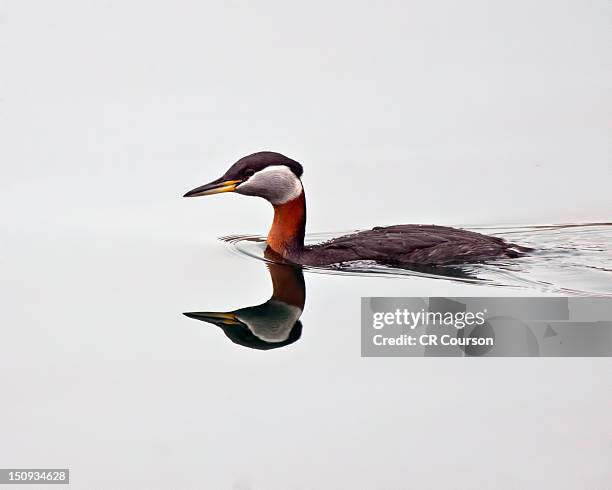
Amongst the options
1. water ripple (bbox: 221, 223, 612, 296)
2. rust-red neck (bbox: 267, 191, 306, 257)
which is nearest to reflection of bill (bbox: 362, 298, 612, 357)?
water ripple (bbox: 221, 223, 612, 296)

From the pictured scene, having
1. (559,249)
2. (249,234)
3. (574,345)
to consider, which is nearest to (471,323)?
(574,345)

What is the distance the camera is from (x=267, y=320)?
1020cm

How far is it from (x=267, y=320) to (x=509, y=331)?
194 cm

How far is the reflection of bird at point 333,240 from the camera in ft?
38.3

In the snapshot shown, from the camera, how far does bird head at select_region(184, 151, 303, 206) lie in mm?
12109

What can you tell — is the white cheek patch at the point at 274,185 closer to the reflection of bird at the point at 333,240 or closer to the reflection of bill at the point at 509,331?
the reflection of bird at the point at 333,240

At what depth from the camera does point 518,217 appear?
13.4m

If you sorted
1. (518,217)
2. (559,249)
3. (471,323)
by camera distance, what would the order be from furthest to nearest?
(518,217)
(559,249)
(471,323)

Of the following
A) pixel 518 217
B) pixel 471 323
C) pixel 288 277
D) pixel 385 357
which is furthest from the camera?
pixel 518 217

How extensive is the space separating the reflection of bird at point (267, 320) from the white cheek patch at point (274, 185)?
1367 mm

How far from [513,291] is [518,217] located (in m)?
2.73

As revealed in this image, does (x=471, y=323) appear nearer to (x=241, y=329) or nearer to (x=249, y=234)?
(x=241, y=329)

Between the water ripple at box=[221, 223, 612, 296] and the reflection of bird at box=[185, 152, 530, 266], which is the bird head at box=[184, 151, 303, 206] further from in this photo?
the water ripple at box=[221, 223, 612, 296]

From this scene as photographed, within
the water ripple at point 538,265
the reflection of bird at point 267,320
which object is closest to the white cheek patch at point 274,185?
the water ripple at point 538,265
